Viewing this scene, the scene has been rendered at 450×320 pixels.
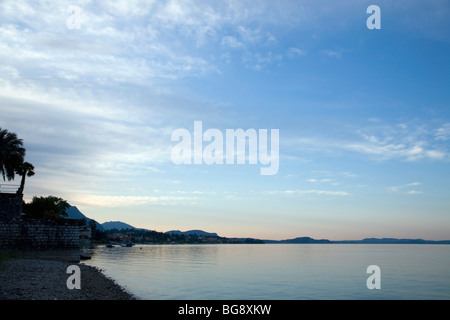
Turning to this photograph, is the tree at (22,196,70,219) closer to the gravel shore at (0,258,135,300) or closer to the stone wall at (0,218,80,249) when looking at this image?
the stone wall at (0,218,80,249)

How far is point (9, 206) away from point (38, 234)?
5.91 meters

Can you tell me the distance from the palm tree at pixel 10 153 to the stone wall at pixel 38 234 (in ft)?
31.8

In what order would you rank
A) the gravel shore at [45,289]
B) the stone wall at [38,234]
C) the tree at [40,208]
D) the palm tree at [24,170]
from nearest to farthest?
the gravel shore at [45,289] → the stone wall at [38,234] → the palm tree at [24,170] → the tree at [40,208]

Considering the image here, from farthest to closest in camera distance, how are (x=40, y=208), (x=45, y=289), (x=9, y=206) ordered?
(x=40, y=208), (x=9, y=206), (x=45, y=289)

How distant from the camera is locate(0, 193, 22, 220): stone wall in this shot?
48.8 meters

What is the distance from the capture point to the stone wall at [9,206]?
48.8 metres

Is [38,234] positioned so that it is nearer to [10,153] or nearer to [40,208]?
[10,153]

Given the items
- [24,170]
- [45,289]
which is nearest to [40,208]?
[24,170]

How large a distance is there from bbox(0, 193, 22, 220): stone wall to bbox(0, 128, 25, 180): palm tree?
7.22 m

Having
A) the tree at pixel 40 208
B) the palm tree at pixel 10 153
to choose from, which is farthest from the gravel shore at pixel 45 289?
the tree at pixel 40 208

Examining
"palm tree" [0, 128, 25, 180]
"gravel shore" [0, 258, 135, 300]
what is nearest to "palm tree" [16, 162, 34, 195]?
"palm tree" [0, 128, 25, 180]

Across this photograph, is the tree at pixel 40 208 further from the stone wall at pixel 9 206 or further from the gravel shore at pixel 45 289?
the gravel shore at pixel 45 289

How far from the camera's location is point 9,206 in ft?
162
